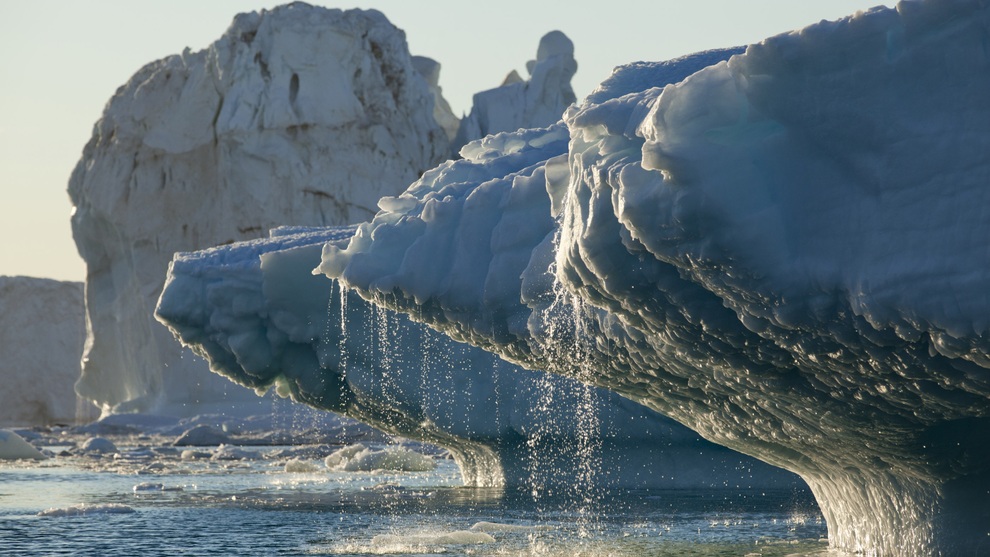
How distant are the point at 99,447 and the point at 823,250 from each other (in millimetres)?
26661

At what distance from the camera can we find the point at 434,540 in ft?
36.2

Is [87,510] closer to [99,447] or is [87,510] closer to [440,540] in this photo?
[440,540]

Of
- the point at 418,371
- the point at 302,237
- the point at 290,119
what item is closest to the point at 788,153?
the point at 418,371

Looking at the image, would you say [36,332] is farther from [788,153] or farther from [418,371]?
[788,153]

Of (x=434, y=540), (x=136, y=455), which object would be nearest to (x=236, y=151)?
(x=136, y=455)

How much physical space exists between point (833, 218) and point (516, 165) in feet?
20.9

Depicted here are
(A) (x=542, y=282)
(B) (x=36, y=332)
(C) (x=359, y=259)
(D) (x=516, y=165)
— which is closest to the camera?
(A) (x=542, y=282)

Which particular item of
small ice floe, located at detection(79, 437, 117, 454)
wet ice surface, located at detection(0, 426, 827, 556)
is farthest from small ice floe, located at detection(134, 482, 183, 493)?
small ice floe, located at detection(79, 437, 117, 454)

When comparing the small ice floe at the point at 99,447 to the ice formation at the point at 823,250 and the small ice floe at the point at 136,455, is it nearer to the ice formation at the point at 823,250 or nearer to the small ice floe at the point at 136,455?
the small ice floe at the point at 136,455

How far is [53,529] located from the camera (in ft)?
41.1

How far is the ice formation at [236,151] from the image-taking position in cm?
3806

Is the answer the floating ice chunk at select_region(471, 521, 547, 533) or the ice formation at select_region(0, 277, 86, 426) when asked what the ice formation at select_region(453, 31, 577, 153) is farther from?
the floating ice chunk at select_region(471, 521, 547, 533)

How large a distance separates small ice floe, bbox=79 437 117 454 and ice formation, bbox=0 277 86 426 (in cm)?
2986

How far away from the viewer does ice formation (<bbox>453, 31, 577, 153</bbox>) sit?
42781mm
